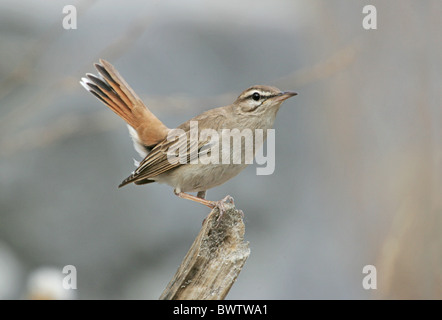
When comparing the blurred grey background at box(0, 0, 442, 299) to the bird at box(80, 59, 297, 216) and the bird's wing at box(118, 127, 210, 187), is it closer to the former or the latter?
the bird at box(80, 59, 297, 216)

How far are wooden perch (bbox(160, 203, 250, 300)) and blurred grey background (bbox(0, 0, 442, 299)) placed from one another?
2316mm

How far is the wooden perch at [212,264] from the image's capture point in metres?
3.41

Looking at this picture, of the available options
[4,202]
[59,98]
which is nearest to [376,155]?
[59,98]

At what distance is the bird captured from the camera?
15.7 ft

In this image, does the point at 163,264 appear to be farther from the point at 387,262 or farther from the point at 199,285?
the point at 199,285

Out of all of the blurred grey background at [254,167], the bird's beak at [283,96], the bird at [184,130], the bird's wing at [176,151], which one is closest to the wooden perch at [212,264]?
the bird at [184,130]

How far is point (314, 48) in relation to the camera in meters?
9.10

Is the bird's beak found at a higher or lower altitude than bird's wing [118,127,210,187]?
higher

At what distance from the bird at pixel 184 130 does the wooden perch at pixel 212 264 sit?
34.7 inches

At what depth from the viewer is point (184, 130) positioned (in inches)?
202

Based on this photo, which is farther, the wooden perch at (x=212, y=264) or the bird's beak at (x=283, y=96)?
the bird's beak at (x=283, y=96)

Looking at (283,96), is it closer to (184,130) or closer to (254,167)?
(184,130)

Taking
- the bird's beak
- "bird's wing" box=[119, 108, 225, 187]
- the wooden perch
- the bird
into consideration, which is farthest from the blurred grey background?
the wooden perch

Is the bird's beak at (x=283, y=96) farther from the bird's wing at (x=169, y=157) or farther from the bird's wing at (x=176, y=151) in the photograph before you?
the bird's wing at (x=169, y=157)
